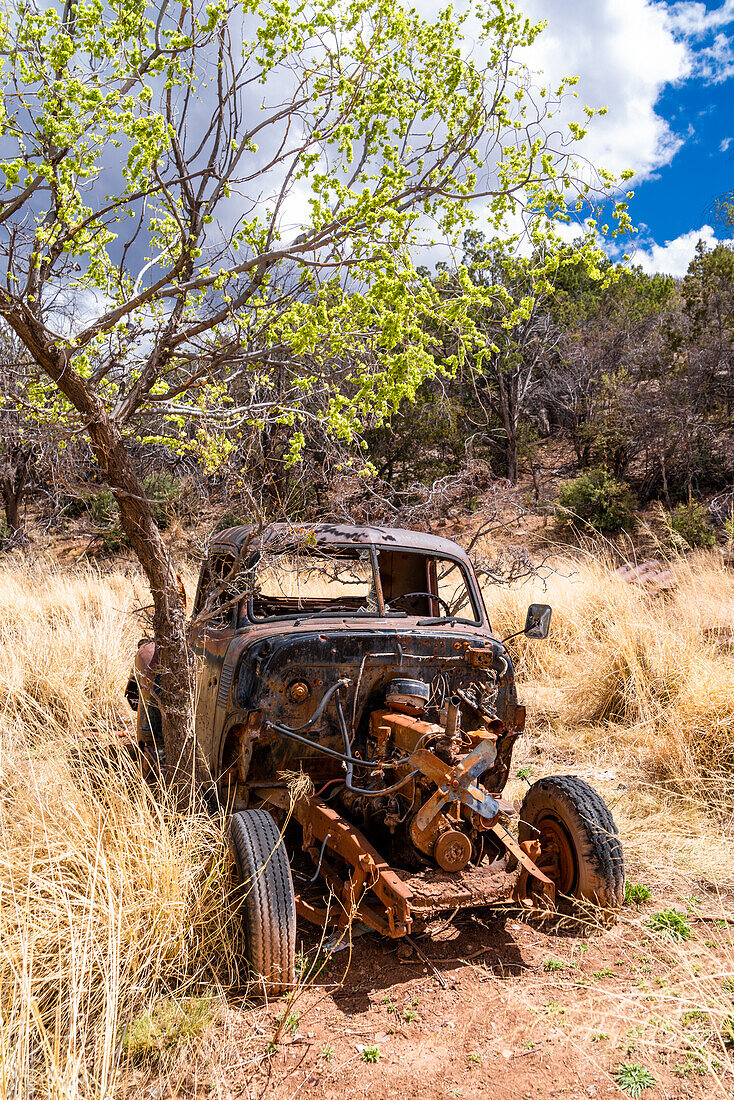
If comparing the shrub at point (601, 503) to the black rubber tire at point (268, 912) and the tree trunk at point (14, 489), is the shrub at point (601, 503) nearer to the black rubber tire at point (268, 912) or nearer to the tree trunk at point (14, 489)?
the tree trunk at point (14, 489)

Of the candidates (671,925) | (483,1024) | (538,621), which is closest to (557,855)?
(671,925)

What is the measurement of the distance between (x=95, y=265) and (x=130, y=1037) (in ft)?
14.9

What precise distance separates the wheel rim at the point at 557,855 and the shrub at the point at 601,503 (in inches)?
520

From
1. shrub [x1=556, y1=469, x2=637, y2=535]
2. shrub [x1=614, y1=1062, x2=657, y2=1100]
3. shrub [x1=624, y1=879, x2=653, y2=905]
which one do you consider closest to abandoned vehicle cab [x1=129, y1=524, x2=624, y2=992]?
shrub [x1=624, y1=879, x2=653, y2=905]

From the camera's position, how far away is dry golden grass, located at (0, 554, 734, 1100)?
2.68 metres

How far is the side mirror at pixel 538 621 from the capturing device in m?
4.13

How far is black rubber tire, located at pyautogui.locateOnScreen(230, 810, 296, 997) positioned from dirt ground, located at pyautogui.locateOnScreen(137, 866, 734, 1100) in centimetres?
13

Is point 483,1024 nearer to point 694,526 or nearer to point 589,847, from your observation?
point 589,847

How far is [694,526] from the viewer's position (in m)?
14.3

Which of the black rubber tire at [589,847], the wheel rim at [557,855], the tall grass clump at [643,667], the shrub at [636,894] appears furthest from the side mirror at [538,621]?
the tall grass clump at [643,667]

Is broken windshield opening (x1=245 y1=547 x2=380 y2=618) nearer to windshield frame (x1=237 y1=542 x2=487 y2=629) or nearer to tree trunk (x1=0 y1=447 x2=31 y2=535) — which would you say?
windshield frame (x1=237 y1=542 x2=487 y2=629)

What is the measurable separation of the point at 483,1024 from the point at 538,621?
6.48 feet

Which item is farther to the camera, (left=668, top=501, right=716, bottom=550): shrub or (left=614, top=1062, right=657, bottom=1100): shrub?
(left=668, top=501, right=716, bottom=550): shrub

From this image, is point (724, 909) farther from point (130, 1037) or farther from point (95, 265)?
point (95, 265)
